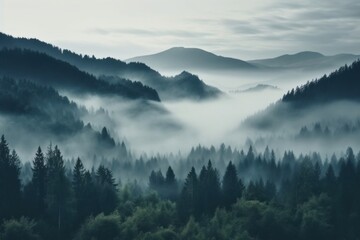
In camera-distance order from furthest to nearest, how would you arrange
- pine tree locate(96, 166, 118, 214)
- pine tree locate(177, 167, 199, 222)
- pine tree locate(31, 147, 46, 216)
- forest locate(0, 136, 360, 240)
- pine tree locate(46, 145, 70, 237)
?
pine tree locate(96, 166, 118, 214)
pine tree locate(177, 167, 199, 222)
pine tree locate(31, 147, 46, 216)
pine tree locate(46, 145, 70, 237)
forest locate(0, 136, 360, 240)

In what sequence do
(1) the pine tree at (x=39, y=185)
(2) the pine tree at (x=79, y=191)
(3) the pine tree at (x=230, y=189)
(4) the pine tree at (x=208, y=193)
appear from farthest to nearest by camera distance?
(3) the pine tree at (x=230, y=189), (4) the pine tree at (x=208, y=193), (1) the pine tree at (x=39, y=185), (2) the pine tree at (x=79, y=191)

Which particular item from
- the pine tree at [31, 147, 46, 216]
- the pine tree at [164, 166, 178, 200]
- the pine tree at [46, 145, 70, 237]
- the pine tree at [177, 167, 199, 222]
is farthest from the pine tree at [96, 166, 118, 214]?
the pine tree at [164, 166, 178, 200]

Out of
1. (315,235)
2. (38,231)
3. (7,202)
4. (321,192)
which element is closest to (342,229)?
(315,235)

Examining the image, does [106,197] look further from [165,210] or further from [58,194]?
[165,210]

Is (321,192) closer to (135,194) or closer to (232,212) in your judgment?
(232,212)

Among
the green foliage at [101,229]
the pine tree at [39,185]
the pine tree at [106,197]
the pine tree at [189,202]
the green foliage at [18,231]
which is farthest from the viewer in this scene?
the pine tree at [106,197]

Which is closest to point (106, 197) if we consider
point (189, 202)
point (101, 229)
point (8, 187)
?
point (101, 229)

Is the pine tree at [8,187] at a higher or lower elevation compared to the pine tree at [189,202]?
higher

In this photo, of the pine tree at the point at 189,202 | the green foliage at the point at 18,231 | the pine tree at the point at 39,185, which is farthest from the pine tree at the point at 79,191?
the pine tree at the point at 189,202

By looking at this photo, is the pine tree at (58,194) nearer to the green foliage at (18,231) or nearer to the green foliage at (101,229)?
the green foliage at (101,229)

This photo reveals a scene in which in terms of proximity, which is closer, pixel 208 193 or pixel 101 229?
pixel 101 229

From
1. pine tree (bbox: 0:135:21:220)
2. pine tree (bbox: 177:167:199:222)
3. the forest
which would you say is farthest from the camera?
pine tree (bbox: 177:167:199:222)

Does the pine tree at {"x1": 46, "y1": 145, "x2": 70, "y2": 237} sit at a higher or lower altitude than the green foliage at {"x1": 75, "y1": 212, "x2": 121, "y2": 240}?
higher

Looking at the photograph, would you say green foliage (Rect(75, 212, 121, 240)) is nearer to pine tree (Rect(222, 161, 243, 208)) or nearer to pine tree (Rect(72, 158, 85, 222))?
pine tree (Rect(72, 158, 85, 222))
